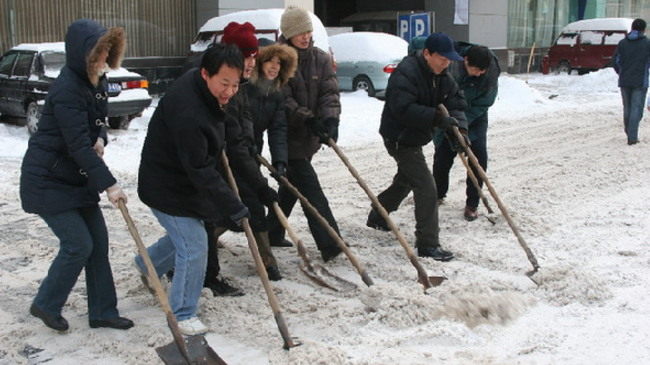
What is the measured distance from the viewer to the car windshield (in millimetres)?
11438

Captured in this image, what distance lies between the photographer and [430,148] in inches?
418

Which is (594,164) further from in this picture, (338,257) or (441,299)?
(441,299)

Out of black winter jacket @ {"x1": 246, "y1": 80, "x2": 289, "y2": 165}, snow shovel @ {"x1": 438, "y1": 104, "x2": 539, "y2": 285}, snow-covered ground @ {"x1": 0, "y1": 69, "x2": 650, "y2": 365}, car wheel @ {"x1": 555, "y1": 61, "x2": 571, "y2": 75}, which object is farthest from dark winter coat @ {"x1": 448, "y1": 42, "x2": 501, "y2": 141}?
car wheel @ {"x1": 555, "y1": 61, "x2": 571, "y2": 75}

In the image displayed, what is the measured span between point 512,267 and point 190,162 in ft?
8.62

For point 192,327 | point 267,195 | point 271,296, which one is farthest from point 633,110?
Answer: point 192,327

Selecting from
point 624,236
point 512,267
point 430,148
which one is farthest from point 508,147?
point 512,267

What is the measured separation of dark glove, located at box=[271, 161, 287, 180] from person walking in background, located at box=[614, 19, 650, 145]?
705 centimetres

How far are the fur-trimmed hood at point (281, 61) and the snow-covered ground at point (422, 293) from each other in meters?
1.34

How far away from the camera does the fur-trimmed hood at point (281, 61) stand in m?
5.07

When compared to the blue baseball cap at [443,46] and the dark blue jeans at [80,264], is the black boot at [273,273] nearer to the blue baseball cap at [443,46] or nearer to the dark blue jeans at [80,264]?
the dark blue jeans at [80,264]

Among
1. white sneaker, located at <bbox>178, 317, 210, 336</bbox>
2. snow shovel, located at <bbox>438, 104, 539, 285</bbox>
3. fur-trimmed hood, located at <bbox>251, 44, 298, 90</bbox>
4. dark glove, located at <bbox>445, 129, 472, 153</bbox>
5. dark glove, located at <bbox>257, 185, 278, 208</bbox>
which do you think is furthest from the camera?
dark glove, located at <bbox>445, 129, 472, 153</bbox>

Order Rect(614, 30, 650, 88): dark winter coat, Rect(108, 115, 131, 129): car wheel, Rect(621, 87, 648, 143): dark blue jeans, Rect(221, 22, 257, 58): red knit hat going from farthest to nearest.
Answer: Rect(108, 115, 131, 129): car wheel
Rect(621, 87, 648, 143): dark blue jeans
Rect(614, 30, 650, 88): dark winter coat
Rect(221, 22, 257, 58): red knit hat

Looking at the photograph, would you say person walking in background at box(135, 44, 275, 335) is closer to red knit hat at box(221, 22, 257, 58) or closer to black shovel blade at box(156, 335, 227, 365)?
black shovel blade at box(156, 335, 227, 365)

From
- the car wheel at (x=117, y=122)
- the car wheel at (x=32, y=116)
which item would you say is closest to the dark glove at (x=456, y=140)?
the car wheel at (x=117, y=122)
